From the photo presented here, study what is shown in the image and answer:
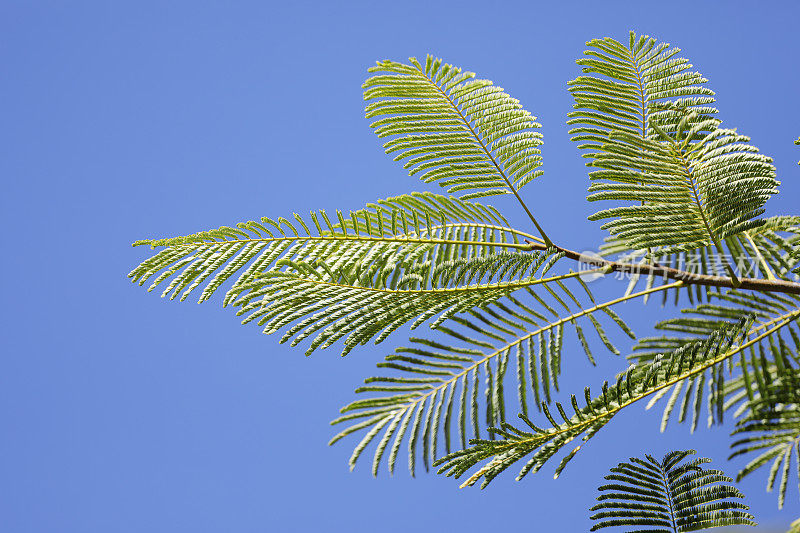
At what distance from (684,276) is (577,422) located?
30 cm

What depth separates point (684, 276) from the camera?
133cm

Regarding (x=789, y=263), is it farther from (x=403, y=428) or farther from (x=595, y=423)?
(x=403, y=428)

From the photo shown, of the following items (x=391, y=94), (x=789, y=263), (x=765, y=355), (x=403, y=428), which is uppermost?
(x=391, y=94)

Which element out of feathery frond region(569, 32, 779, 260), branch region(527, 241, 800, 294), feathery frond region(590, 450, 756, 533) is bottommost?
feathery frond region(590, 450, 756, 533)

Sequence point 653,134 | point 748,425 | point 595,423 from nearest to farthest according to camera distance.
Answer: point 748,425, point 595,423, point 653,134

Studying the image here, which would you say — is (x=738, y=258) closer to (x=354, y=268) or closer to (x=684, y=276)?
(x=684, y=276)

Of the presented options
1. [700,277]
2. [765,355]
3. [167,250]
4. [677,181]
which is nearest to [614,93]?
[677,181]

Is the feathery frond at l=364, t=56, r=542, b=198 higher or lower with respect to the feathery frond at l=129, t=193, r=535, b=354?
higher

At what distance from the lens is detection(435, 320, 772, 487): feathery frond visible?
1.24m

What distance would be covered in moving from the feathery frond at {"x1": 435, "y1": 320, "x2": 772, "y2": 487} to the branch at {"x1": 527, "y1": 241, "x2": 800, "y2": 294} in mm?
61

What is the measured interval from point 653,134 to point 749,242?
0.28m

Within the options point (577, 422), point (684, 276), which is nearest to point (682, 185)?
point (684, 276)

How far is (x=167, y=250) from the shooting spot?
1428 millimetres

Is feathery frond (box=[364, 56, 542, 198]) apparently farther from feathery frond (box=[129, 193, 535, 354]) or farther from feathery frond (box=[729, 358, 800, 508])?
feathery frond (box=[729, 358, 800, 508])
